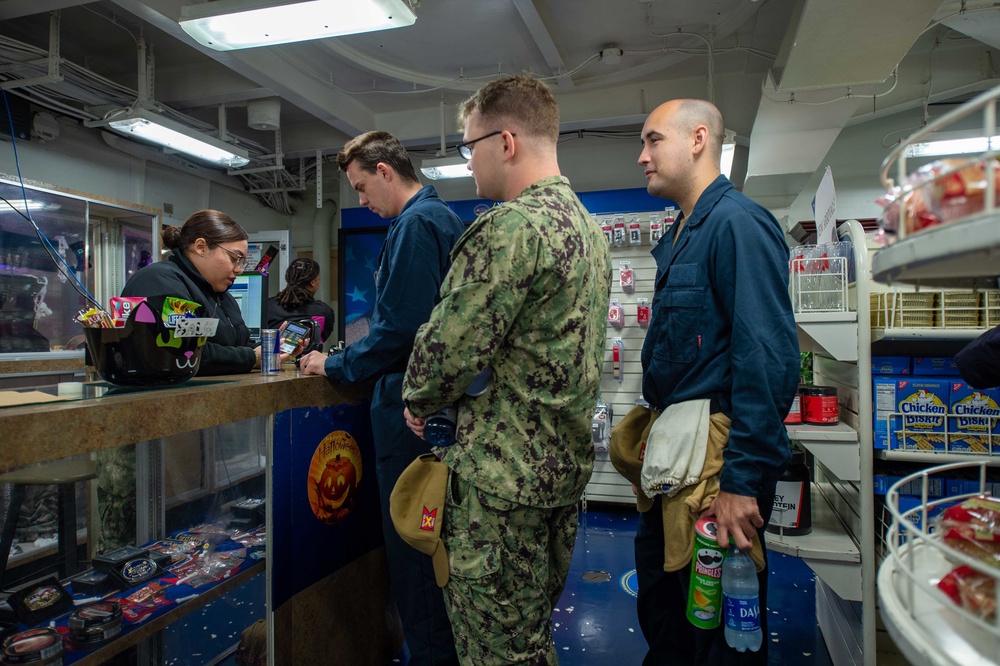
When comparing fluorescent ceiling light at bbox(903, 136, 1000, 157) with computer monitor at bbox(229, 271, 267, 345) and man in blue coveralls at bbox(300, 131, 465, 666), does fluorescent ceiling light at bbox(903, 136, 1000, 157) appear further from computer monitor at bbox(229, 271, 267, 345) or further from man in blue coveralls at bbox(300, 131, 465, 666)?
computer monitor at bbox(229, 271, 267, 345)

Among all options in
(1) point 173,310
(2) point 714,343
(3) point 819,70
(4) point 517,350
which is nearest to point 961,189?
(4) point 517,350

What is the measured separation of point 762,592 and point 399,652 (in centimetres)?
160

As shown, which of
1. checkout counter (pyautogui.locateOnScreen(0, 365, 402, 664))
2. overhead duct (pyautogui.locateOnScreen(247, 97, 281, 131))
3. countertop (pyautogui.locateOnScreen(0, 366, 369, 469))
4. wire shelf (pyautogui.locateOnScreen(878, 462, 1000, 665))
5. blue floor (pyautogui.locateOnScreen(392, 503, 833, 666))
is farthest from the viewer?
overhead duct (pyautogui.locateOnScreen(247, 97, 281, 131))

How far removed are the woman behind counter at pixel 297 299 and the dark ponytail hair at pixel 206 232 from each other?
188 cm

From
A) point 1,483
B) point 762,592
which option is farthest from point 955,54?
point 1,483

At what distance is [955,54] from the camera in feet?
17.1

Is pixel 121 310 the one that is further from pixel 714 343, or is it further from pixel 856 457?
pixel 856 457

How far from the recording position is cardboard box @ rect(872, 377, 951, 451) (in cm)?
216

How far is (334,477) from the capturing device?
2.12 m

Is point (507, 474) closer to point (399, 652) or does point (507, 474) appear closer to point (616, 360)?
point (399, 652)

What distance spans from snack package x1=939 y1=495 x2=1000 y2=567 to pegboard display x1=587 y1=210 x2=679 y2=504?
13.3ft

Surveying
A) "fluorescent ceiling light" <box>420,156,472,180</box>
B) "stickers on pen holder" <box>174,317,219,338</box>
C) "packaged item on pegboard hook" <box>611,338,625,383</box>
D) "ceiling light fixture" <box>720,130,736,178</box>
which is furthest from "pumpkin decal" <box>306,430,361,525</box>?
"fluorescent ceiling light" <box>420,156,472,180</box>

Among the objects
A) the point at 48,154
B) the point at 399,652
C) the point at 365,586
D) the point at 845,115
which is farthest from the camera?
the point at 48,154

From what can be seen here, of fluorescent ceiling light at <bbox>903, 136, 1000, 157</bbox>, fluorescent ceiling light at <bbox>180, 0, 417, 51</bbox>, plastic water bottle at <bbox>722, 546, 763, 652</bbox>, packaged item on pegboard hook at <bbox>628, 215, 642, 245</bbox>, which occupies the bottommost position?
plastic water bottle at <bbox>722, 546, 763, 652</bbox>
